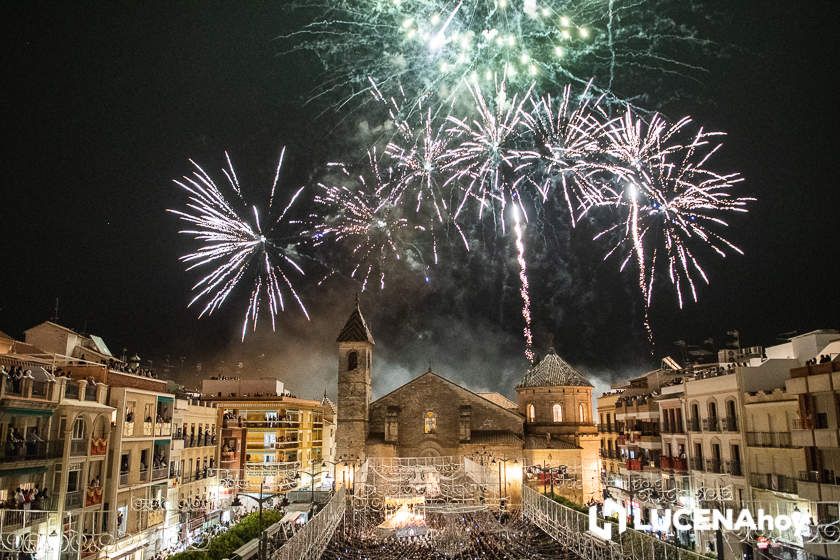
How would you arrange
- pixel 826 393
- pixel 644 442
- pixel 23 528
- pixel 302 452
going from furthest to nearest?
pixel 302 452
pixel 644 442
pixel 826 393
pixel 23 528

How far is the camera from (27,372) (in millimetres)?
25141

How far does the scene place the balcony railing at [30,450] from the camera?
949 inches

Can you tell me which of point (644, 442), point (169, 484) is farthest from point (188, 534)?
point (644, 442)

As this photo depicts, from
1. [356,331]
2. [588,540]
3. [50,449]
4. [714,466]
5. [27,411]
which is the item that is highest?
[356,331]

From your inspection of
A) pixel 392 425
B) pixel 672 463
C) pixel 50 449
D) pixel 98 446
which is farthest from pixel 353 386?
pixel 50 449

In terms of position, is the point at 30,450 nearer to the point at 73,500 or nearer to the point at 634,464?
the point at 73,500

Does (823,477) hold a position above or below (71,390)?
below

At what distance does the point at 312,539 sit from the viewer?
23.0 m

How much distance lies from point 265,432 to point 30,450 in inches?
1444

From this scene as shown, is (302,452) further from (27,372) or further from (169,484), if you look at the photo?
(27,372)

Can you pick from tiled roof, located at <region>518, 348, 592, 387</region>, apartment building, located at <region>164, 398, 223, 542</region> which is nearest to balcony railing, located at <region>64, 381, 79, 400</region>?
apartment building, located at <region>164, 398, 223, 542</region>

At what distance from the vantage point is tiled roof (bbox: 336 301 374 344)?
172 feet

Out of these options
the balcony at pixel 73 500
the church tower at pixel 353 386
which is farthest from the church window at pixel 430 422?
the balcony at pixel 73 500

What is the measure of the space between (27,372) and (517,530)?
→ 22.3 metres
